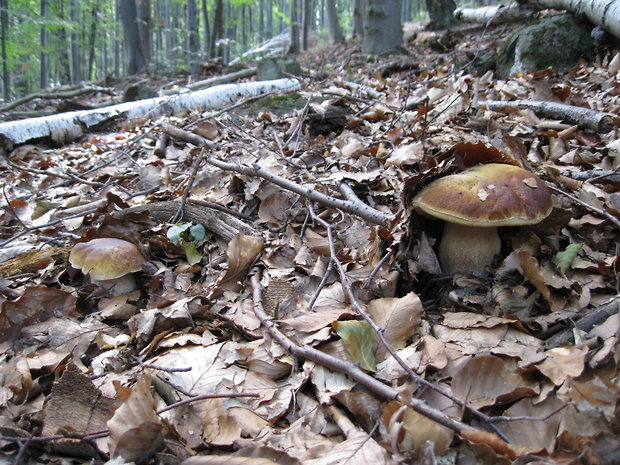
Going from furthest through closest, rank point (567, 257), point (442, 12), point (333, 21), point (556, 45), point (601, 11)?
point (333, 21) → point (442, 12) → point (556, 45) → point (601, 11) → point (567, 257)

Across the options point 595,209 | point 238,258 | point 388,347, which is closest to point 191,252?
point 238,258

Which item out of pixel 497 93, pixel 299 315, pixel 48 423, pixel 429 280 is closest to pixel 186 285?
pixel 299 315

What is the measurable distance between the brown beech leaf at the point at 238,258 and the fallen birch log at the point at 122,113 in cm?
521

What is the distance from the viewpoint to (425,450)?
4.05ft

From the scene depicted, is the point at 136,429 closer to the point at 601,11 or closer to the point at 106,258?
the point at 106,258

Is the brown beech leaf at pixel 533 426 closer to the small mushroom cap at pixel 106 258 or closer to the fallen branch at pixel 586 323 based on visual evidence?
the fallen branch at pixel 586 323

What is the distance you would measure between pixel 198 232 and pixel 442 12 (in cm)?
1402

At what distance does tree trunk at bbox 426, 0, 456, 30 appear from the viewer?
13.3 metres

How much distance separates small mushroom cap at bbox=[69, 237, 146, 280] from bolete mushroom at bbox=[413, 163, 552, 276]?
5.65ft

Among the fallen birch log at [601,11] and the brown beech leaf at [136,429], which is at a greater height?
the fallen birch log at [601,11]

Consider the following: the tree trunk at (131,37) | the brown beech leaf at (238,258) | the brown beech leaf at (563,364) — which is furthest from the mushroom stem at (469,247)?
the tree trunk at (131,37)

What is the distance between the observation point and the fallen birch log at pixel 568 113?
3016 mm

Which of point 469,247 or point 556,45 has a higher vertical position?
point 556,45

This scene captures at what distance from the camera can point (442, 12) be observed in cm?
1338
